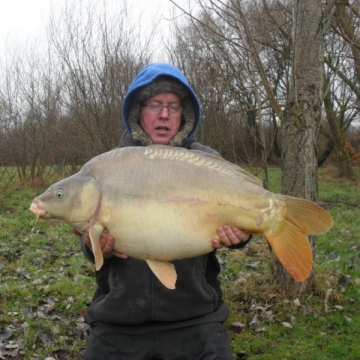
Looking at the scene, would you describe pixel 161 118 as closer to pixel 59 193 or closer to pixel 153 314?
pixel 59 193

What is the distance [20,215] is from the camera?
9.59 m

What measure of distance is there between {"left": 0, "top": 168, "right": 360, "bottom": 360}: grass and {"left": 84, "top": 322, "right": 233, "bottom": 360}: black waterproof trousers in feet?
4.31

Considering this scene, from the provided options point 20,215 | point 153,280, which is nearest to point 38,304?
point 153,280

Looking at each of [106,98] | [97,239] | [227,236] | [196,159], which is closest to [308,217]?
[227,236]

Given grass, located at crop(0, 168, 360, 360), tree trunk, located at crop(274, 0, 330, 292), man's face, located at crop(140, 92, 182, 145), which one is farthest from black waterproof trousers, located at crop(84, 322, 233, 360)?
tree trunk, located at crop(274, 0, 330, 292)

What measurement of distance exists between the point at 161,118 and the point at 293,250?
1123mm

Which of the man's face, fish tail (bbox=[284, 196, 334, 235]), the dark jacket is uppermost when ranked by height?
the man's face

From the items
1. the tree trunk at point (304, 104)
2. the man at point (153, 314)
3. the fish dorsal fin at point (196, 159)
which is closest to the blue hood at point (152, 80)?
the fish dorsal fin at point (196, 159)

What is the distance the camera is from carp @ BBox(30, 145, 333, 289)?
209cm

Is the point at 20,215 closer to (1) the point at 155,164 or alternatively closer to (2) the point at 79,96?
(2) the point at 79,96

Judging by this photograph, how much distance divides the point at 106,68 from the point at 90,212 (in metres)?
9.74

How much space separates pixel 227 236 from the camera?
7.16 ft

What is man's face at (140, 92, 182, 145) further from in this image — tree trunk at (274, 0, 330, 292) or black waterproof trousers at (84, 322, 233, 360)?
tree trunk at (274, 0, 330, 292)

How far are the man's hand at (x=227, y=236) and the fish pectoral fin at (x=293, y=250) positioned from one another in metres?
0.15
